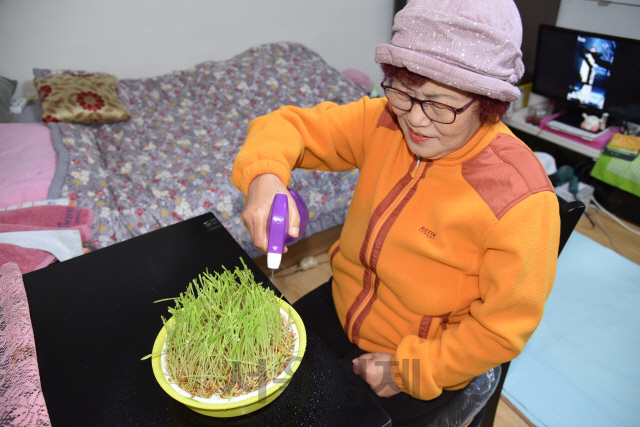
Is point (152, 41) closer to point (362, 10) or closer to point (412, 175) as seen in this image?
point (362, 10)

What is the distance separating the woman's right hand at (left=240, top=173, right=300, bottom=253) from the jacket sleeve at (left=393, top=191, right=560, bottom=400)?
1.28ft

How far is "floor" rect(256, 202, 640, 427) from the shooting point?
2.23 metres

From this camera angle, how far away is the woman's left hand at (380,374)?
3.11ft

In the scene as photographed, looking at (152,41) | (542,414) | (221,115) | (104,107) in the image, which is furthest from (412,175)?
(152,41)

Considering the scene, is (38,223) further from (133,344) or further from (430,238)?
(430,238)

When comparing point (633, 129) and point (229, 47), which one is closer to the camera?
point (633, 129)

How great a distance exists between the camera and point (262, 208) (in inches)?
31.8

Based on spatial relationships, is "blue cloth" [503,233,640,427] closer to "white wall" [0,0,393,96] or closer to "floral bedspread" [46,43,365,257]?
"floral bedspread" [46,43,365,257]

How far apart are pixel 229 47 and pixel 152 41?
566 millimetres

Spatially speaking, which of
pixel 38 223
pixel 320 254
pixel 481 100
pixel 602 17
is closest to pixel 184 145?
pixel 38 223

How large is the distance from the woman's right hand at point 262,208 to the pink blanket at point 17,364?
17.5 inches

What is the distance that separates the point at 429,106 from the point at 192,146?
73.1 inches

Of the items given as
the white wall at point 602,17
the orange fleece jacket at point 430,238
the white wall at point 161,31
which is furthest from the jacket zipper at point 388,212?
the white wall at point 161,31

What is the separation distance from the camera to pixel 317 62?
301 cm
